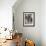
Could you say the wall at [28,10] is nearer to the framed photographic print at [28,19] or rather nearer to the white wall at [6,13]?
the framed photographic print at [28,19]

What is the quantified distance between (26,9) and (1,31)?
1907 mm

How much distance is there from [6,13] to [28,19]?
128 cm

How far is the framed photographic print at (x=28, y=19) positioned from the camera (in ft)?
18.0

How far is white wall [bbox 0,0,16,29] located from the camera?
4553mm

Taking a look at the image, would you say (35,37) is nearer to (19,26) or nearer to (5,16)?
(19,26)

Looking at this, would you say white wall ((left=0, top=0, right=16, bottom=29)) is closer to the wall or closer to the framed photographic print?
the wall

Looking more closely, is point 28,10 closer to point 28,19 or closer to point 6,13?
point 28,19

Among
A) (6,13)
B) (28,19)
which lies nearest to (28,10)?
(28,19)


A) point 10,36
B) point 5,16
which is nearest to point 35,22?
point 5,16

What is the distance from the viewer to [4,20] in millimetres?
4625

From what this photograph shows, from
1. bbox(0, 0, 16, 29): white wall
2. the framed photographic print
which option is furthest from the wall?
bbox(0, 0, 16, 29): white wall

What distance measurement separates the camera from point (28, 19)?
5500 mm

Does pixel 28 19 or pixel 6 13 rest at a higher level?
pixel 6 13

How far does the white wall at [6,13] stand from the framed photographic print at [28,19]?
1062 mm
